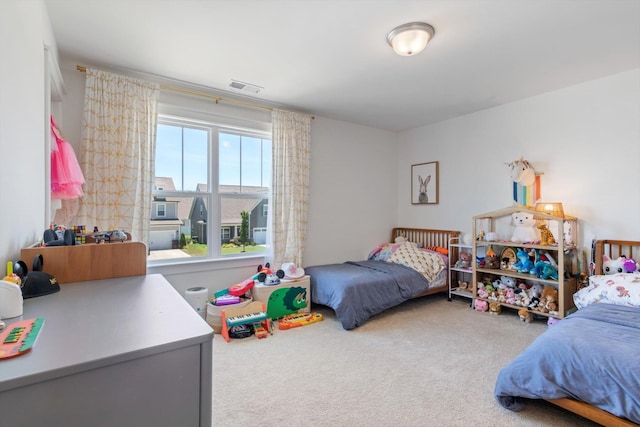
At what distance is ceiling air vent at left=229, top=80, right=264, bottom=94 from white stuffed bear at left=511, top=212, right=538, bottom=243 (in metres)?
3.09

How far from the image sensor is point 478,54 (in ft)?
7.98

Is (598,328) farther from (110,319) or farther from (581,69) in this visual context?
(110,319)

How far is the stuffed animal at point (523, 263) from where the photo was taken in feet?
10.6

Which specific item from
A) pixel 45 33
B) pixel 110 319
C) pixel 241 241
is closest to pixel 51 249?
pixel 110 319

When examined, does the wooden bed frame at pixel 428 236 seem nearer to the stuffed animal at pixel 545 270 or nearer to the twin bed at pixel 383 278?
the twin bed at pixel 383 278

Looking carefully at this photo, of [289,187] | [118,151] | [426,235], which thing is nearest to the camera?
[118,151]

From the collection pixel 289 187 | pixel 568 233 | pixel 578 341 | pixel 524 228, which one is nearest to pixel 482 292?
pixel 524 228

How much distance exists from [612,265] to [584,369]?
167 cm

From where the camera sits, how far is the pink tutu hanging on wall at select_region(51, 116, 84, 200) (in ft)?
6.81

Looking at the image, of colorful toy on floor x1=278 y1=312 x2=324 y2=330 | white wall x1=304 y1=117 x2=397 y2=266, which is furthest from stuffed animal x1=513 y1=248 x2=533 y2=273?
colorful toy on floor x1=278 y1=312 x2=324 y2=330

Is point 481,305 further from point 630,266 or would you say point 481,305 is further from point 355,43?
point 355,43

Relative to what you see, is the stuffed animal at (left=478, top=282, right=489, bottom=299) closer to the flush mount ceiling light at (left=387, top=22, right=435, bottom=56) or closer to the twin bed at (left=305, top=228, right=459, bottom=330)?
the twin bed at (left=305, top=228, right=459, bottom=330)

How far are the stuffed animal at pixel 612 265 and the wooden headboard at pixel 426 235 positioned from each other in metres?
1.52

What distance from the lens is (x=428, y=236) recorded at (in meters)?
4.43
